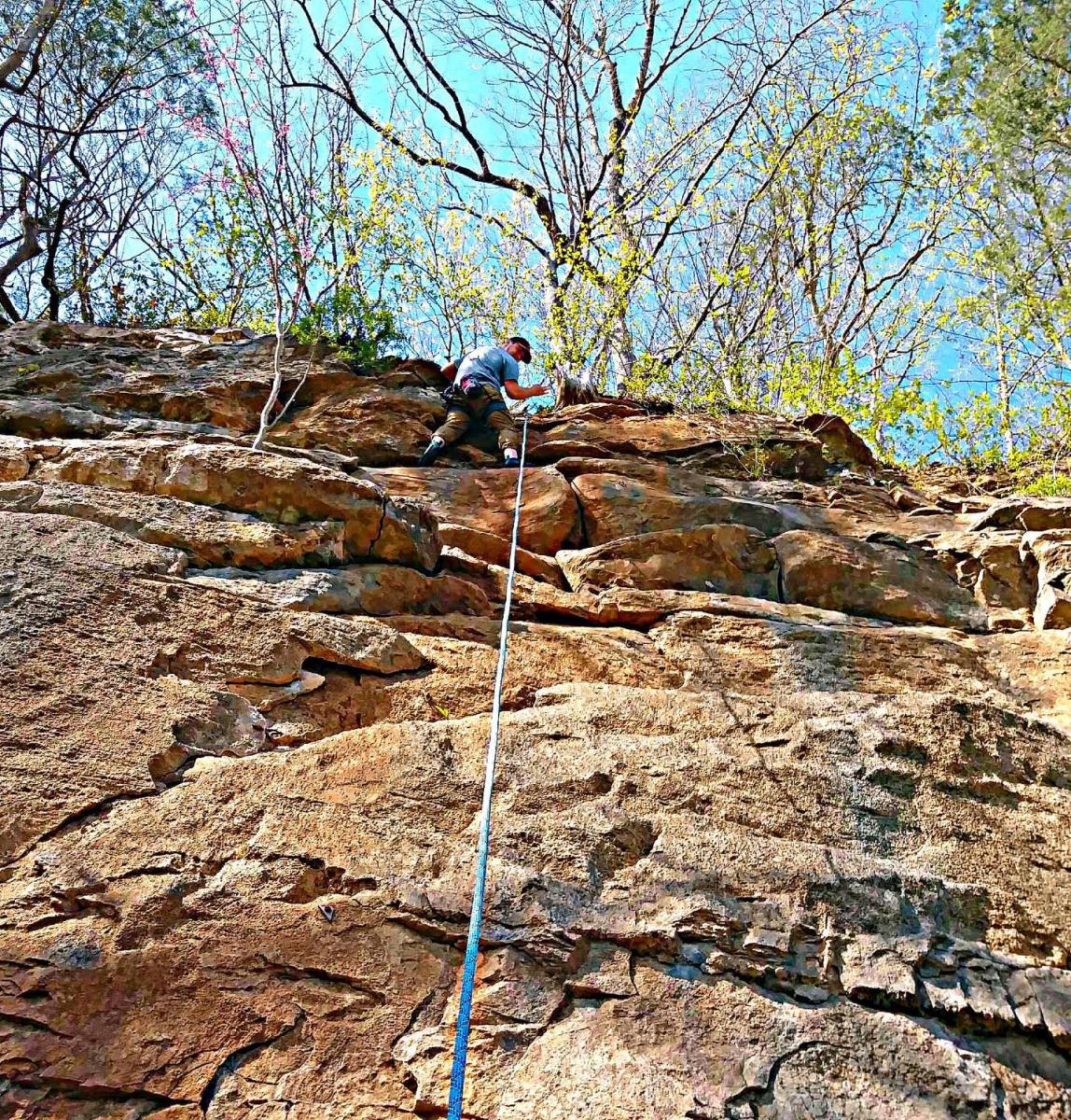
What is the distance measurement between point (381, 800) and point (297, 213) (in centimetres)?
696

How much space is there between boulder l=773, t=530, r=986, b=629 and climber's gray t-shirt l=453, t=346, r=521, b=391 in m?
3.18

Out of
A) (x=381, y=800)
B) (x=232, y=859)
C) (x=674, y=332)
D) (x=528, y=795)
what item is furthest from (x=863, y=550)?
(x=674, y=332)

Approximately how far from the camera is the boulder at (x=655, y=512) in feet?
19.2

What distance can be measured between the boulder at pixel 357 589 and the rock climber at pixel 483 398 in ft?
7.69

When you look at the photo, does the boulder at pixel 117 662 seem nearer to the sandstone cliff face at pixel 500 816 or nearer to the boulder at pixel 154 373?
the sandstone cliff face at pixel 500 816

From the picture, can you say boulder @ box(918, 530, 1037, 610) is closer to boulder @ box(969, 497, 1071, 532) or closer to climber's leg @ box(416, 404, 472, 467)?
boulder @ box(969, 497, 1071, 532)

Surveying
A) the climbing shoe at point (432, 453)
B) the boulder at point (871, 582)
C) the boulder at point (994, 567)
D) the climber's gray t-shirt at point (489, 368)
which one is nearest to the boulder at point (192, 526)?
the climbing shoe at point (432, 453)

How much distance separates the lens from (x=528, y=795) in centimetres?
293

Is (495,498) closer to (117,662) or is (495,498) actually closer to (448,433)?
(448,433)

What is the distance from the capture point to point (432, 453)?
22.1ft

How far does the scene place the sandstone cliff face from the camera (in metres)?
2.11

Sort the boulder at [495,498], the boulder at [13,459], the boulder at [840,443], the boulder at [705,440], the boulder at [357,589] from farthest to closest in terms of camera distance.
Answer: the boulder at [840,443] < the boulder at [705,440] < the boulder at [495,498] < the boulder at [13,459] < the boulder at [357,589]

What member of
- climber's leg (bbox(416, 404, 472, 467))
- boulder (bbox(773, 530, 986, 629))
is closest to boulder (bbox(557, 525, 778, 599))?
boulder (bbox(773, 530, 986, 629))

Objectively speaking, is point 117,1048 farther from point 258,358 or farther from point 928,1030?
point 258,358
